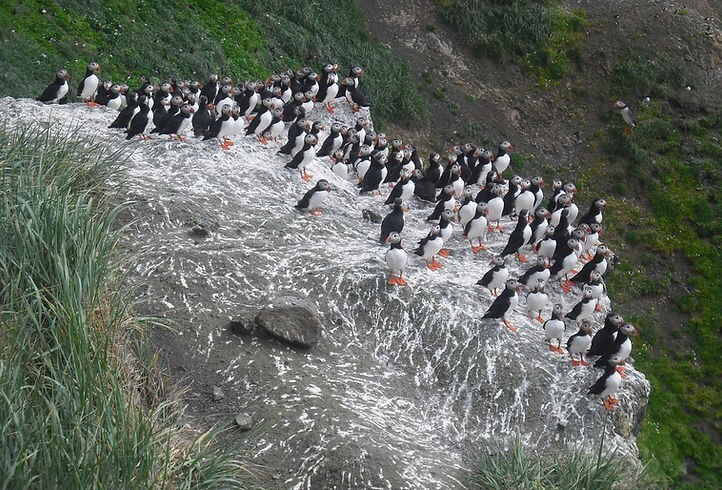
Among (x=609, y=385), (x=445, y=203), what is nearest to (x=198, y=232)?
(x=445, y=203)

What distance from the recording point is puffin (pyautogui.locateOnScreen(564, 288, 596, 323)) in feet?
41.2

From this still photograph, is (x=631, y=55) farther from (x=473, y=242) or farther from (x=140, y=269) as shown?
(x=140, y=269)

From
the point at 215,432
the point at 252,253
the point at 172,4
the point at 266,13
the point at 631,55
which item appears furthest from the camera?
the point at 631,55

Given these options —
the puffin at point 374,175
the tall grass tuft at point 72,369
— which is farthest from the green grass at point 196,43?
the tall grass tuft at point 72,369

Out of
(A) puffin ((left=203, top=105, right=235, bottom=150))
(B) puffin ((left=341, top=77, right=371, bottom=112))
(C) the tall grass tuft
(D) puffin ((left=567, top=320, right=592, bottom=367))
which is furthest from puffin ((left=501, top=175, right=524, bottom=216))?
(C) the tall grass tuft

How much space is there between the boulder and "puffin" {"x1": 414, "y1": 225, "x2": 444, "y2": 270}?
2599 mm

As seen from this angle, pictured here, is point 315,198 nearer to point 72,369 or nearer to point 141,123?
point 141,123

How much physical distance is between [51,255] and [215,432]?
95.6 inches

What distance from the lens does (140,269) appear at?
11.2 m

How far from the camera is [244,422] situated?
941 cm

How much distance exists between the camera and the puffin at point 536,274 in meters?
13.0

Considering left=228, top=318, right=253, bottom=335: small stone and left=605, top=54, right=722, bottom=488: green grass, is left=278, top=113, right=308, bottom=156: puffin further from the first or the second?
left=605, top=54, right=722, bottom=488: green grass

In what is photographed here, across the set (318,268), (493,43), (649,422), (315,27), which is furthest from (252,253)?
(493,43)

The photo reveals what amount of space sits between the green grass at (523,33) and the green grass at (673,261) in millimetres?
2123
